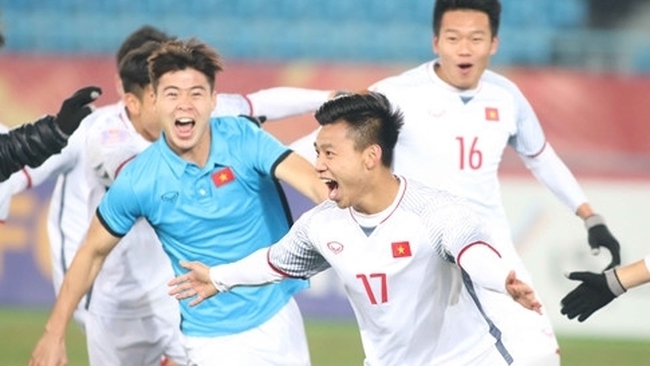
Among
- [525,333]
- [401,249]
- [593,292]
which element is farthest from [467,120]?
[401,249]

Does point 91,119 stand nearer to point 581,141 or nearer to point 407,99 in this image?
point 407,99

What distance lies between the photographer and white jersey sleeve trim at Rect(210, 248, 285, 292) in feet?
24.0

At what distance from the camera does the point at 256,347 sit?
8.07m

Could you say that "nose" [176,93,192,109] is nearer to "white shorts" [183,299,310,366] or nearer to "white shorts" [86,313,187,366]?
"white shorts" [183,299,310,366]

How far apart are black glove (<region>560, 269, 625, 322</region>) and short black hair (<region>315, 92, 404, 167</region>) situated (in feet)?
3.44

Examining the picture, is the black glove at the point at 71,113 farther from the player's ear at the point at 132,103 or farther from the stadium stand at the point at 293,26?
the stadium stand at the point at 293,26

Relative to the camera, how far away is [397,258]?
697 cm

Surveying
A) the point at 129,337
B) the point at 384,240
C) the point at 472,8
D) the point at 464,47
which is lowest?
the point at 129,337

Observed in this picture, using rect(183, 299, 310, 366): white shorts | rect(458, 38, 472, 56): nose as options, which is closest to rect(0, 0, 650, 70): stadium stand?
rect(458, 38, 472, 56): nose

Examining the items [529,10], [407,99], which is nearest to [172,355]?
[407,99]

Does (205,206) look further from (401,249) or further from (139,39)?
(139,39)

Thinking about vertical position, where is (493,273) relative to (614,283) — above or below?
above

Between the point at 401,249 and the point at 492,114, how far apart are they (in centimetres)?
208

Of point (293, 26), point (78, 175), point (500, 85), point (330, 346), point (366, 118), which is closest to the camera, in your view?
point (366, 118)
